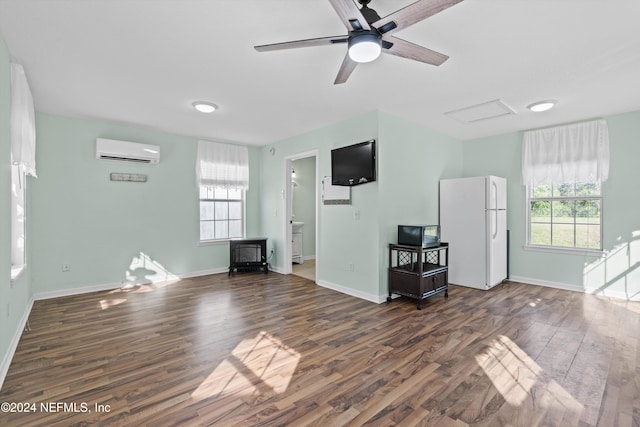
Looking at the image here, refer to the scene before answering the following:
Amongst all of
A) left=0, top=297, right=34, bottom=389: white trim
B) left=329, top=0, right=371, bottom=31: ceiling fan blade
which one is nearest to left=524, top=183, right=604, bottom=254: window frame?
left=329, top=0, right=371, bottom=31: ceiling fan blade

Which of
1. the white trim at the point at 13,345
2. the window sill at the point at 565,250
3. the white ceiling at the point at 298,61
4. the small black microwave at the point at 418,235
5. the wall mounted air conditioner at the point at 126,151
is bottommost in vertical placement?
the white trim at the point at 13,345

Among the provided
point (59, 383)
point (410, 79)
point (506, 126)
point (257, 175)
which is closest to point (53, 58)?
point (59, 383)

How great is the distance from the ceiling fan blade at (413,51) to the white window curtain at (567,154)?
3.61m

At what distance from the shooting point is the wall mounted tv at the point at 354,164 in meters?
4.09

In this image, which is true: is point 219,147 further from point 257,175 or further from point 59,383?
point 59,383

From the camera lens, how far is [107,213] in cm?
475

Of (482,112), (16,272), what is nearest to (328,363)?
(16,272)

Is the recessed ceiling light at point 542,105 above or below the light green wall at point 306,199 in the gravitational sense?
above

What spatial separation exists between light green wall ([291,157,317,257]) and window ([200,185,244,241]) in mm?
1519

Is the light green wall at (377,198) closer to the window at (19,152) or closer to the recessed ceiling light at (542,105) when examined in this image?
the recessed ceiling light at (542,105)

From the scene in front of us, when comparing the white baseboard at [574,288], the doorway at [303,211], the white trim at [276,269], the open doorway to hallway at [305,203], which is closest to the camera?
the white baseboard at [574,288]

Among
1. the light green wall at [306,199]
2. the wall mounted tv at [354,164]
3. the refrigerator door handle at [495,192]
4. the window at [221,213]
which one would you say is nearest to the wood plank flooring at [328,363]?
the refrigerator door handle at [495,192]

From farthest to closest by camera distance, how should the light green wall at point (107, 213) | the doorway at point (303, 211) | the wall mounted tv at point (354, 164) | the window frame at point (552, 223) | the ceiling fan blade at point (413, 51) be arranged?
the doorway at point (303, 211) → the window frame at point (552, 223) → the light green wall at point (107, 213) → the wall mounted tv at point (354, 164) → the ceiling fan blade at point (413, 51)

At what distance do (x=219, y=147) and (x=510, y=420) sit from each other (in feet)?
18.4
